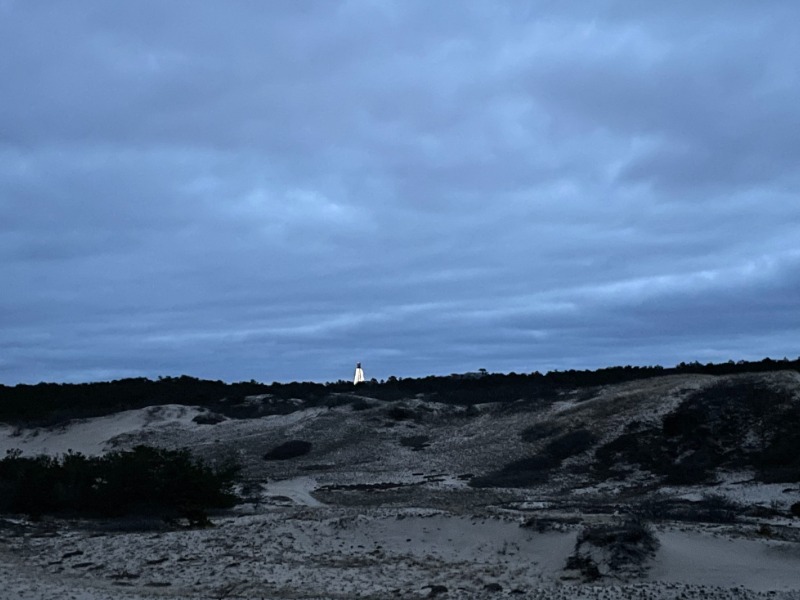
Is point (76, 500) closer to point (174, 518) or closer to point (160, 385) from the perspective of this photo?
point (174, 518)

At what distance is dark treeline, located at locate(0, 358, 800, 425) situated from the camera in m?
48.5

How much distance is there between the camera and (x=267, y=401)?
5228 centimetres

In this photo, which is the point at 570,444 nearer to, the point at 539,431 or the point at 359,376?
the point at 539,431

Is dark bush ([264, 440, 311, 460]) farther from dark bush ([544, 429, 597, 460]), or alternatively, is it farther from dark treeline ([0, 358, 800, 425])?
dark bush ([544, 429, 597, 460])

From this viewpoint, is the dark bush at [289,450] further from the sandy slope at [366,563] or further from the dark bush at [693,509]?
the sandy slope at [366,563]

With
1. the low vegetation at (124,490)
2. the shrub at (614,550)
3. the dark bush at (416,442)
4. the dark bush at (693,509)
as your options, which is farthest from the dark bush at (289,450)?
the shrub at (614,550)

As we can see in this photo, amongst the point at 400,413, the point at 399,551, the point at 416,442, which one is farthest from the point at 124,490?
the point at 400,413

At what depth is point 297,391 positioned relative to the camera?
5709 cm

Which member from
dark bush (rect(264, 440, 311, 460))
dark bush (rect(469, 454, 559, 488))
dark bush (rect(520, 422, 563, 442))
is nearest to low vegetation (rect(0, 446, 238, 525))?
dark bush (rect(469, 454, 559, 488))

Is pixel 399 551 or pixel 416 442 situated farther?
pixel 416 442

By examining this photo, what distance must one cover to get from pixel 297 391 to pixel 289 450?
1932 centimetres

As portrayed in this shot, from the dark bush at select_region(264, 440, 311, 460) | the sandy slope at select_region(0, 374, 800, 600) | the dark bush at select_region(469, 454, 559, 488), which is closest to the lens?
the sandy slope at select_region(0, 374, 800, 600)

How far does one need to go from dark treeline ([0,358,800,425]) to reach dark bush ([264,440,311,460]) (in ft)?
27.7

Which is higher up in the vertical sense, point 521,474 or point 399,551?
point 521,474
